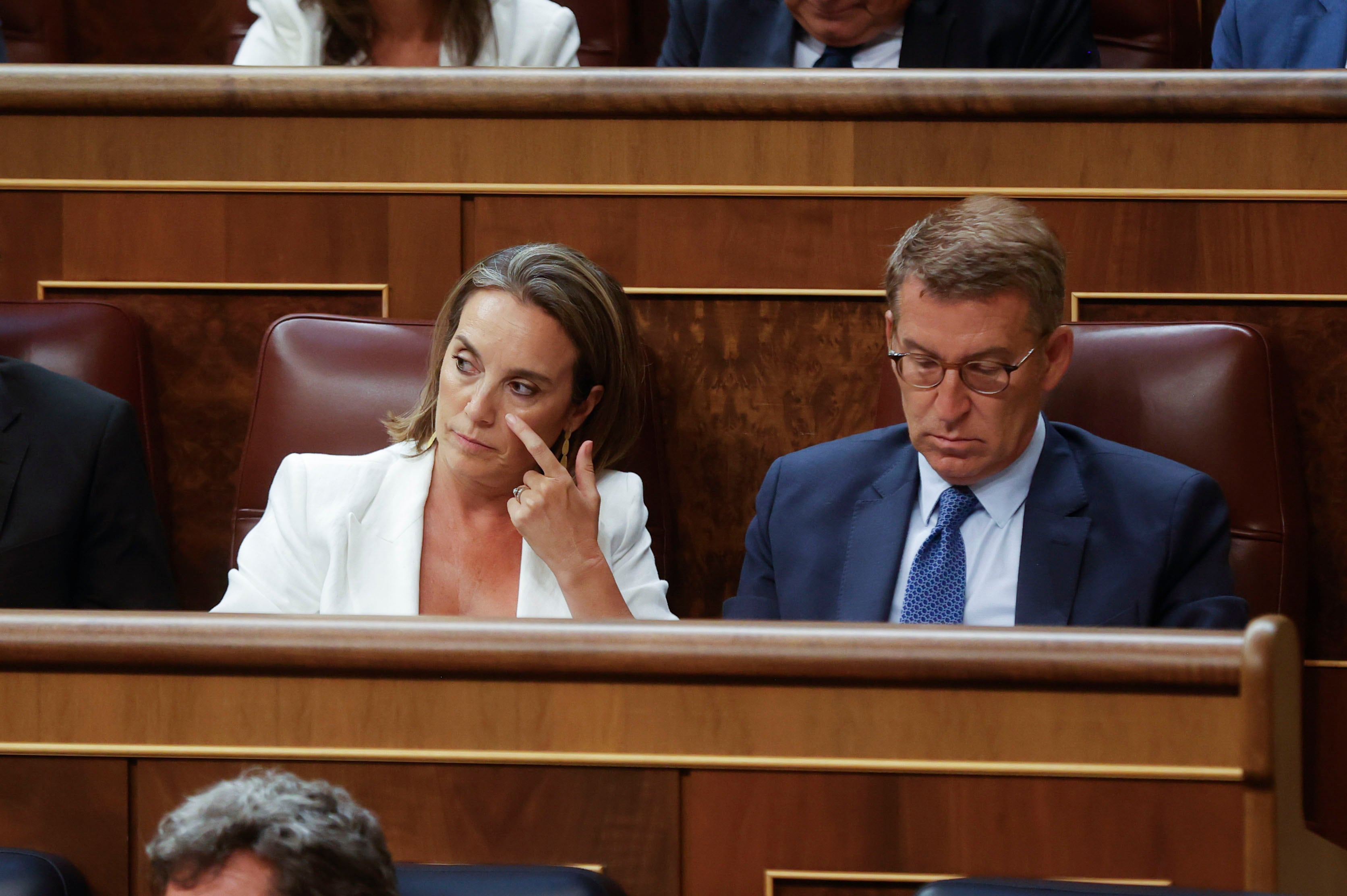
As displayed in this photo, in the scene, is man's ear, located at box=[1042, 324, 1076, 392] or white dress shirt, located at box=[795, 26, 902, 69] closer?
man's ear, located at box=[1042, 324, 1076, 392]

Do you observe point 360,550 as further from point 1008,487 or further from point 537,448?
point 1008,487

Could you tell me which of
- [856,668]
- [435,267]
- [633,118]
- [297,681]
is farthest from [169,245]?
[856,668]

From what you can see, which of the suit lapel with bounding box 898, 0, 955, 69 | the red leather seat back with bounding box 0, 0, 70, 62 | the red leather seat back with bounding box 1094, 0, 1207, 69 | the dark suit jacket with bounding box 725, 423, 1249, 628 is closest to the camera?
the dark suit jacket with bounding box 725, 423, 1249, 628

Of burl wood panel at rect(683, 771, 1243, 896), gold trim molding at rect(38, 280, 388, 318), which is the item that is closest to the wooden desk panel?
burl wood panel at rect(683, 771, 1243, 896)

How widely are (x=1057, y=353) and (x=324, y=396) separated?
425 millimetres

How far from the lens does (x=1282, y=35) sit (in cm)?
115

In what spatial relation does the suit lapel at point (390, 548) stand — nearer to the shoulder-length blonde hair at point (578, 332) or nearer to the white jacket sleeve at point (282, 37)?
the shoulder-length blonde hair at point (578, 332)

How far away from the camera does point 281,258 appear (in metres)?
0.99

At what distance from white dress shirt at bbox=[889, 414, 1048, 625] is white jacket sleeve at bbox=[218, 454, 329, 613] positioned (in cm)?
32

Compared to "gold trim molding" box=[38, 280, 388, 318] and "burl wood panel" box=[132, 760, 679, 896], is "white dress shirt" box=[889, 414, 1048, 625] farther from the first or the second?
"gold trim molding" box=[38, 280, 388, 318]

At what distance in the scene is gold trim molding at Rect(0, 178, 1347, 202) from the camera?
938mm

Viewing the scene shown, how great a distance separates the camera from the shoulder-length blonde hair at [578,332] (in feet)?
2.83

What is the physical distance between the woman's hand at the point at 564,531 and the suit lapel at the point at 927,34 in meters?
0.44

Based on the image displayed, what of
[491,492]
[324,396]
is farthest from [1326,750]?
[324,396]
